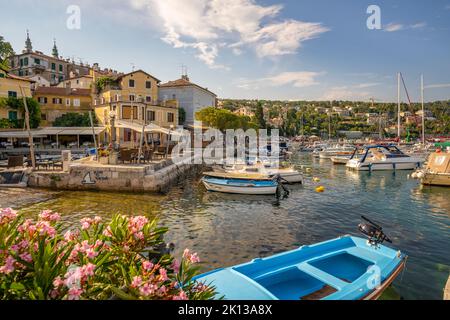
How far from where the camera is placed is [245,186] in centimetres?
1969

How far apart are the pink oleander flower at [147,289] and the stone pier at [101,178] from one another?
16550 millimetres

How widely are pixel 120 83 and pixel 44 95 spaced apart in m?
12.9

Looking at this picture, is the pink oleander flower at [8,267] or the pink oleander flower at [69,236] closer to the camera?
the pink oleander flower at [8,267]

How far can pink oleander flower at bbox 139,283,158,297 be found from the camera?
9.85 feet

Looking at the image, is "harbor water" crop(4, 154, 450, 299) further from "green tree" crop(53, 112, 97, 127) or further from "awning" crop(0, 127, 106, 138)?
"green tree" crop(53, 112, 97, 127)

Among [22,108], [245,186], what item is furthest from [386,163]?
[22,108]

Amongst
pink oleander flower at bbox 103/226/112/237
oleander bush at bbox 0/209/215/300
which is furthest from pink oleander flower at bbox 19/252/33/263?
pink oleander flower at bbox 103/226/112/237

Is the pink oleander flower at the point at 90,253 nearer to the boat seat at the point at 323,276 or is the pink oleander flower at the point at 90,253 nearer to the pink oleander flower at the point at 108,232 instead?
the pink oleander flower at the point at 108,232

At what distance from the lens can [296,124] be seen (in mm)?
132875

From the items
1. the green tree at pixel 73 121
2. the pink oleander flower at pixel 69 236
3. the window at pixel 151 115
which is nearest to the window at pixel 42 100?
the green tree at pixel 73 121

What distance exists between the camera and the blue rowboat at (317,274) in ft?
19.1
